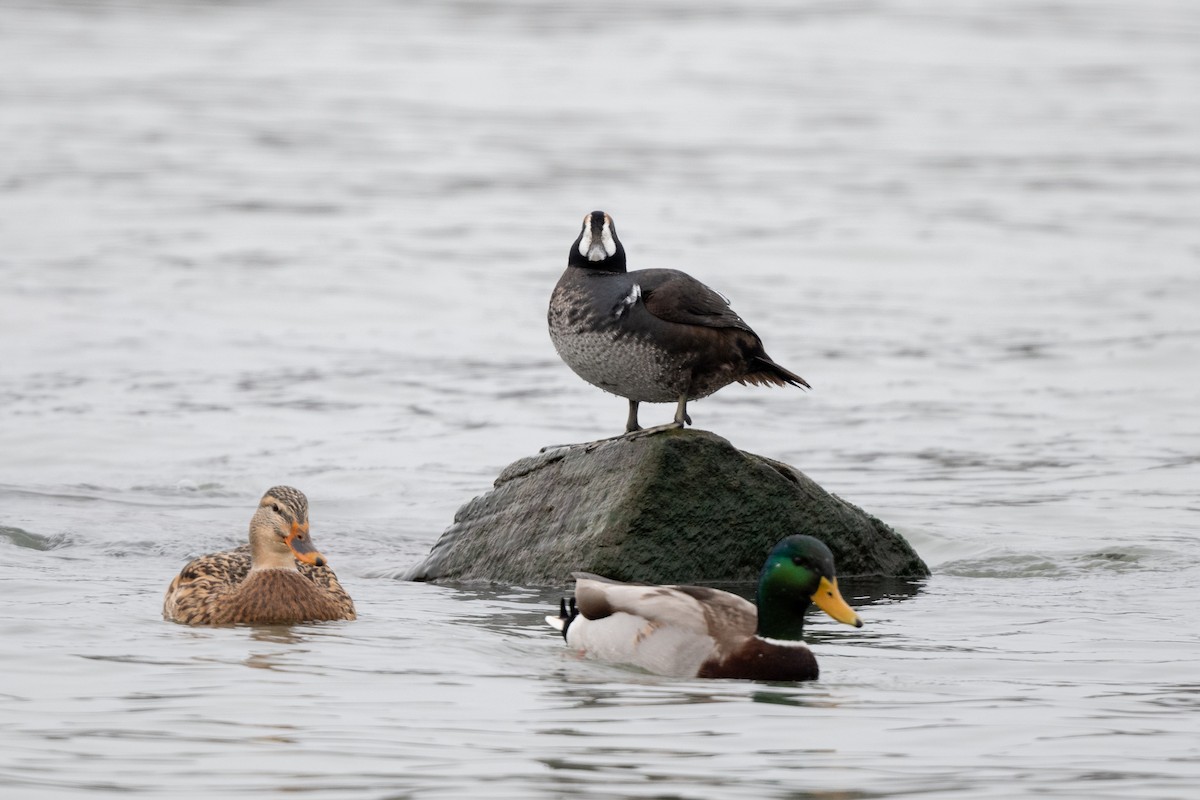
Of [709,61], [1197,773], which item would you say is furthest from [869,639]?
[709,61]

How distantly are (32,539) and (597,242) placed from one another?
4152 mm

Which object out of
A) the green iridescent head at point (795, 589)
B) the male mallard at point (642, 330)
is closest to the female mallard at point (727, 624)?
the green iridescent head at point (795, 589)

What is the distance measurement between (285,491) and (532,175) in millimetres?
22285

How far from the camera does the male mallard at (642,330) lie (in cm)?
985

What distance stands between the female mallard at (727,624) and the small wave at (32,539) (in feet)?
14.7

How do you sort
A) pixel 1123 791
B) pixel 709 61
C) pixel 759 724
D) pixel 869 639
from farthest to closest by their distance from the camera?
pixel 709 61
pixel 869 639
pixel 759 724
pixel 1123 791

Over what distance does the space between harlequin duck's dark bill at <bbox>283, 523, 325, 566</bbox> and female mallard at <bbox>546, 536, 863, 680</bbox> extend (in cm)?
156

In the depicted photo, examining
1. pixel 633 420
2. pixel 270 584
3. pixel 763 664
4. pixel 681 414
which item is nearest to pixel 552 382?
pixel 633 420

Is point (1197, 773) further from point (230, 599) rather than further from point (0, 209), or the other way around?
point (0, 209)

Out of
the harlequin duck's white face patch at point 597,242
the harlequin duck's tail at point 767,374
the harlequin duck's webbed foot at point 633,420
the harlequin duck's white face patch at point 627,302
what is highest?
the harlequin duck's white face patch at point 597,242

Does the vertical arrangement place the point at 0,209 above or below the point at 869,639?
above

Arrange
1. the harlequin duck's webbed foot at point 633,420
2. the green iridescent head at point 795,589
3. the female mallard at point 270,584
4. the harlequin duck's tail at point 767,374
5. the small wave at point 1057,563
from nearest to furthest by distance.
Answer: the green iridescent head at point 795,589, the female mallard at point 270,584, the harlequin duck's tail at point 767,374, the harlequin duck's webbed foot at point 633,420, the small wave at point 1057,563

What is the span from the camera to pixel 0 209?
1061 inches

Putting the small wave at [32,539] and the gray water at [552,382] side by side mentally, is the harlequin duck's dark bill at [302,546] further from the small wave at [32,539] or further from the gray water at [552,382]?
the small wave at [32,539]
